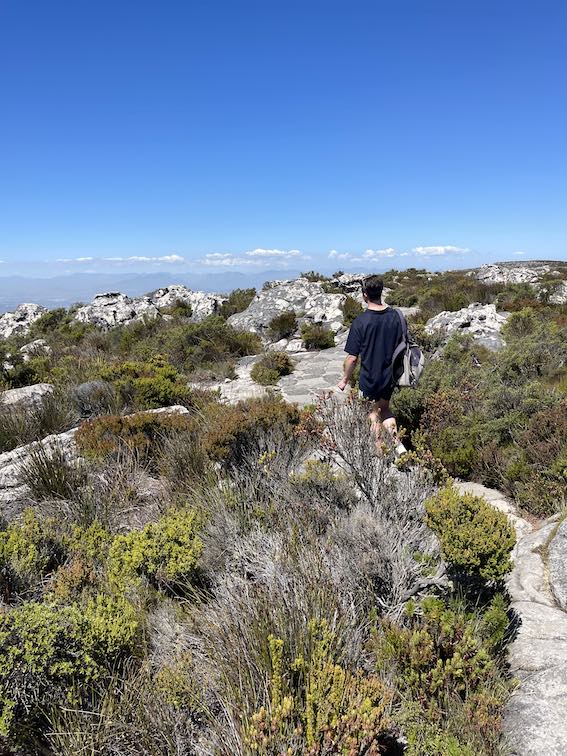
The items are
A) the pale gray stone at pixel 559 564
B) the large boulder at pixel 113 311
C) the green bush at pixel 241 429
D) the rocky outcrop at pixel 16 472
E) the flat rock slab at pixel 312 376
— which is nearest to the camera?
the pale gray stone at pixel 559 564

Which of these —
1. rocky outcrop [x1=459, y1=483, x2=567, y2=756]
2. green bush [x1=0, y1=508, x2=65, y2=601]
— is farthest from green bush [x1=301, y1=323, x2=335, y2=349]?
green bush [x1=0, y1=508, x2=65, y2=601]

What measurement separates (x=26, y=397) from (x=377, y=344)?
248 inches

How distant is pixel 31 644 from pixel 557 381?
7.22 metres

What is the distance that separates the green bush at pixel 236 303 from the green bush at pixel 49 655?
1772 cm

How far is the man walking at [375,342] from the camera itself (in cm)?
500

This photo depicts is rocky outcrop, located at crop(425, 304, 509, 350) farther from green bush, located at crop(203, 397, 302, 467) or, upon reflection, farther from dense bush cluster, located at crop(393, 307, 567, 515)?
green bush, located at crop(203, 397, 302, 467)

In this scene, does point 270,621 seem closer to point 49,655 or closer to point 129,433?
point 49,655

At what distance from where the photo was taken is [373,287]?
501 cm

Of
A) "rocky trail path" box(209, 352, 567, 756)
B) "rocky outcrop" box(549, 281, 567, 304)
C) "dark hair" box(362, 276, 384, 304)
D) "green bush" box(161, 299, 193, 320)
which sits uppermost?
"rocky outcrop" box(549, 281, 567, 304)

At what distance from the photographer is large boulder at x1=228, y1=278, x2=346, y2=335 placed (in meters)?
16.6

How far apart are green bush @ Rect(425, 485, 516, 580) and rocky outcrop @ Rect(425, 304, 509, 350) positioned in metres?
7.83

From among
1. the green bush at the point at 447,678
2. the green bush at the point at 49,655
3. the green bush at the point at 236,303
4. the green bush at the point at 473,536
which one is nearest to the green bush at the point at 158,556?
the green bush at the point at 49,655

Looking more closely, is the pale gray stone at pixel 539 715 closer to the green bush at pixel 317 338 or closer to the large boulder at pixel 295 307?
the green bush at pixel 317 338

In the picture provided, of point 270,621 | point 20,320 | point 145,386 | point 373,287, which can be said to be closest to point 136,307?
point 20,320
